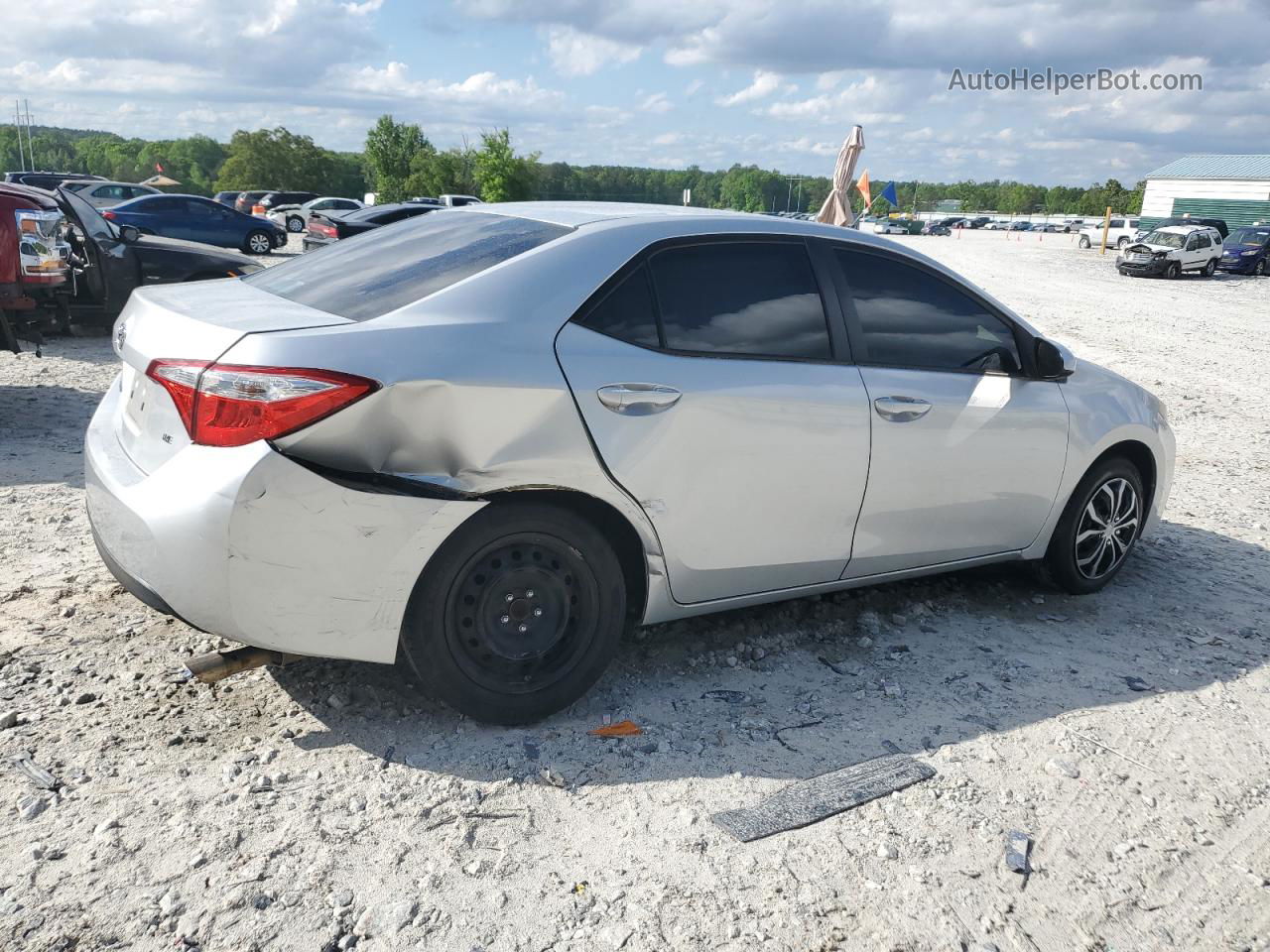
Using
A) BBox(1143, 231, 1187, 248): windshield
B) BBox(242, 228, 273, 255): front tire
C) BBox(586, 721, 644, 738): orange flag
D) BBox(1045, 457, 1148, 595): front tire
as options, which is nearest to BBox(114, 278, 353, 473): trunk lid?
BBox(586, 721, 644, 738): orange flag

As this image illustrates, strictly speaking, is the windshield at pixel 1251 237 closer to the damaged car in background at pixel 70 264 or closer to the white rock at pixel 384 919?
the damaged car in background at pixel 70 264

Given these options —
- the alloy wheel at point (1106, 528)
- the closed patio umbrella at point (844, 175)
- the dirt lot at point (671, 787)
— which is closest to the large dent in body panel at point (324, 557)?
the dirt lot at point (671, 787)

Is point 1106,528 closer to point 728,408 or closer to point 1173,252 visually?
point 728,408

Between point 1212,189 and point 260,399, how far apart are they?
257ft

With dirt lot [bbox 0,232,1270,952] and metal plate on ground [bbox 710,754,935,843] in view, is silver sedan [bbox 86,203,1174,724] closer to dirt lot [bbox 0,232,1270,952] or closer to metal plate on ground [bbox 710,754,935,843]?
dirt lot [bbox 0,232,1270,952]

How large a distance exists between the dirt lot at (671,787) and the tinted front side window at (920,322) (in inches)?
48.0

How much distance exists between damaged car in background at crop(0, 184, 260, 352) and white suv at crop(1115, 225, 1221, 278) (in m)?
28.2

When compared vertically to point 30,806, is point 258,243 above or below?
above

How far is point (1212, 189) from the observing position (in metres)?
68.1

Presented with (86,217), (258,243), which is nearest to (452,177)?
(258,243)

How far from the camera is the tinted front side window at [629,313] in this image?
344 centimetres

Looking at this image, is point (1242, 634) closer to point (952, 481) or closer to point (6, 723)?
point (952, 481)

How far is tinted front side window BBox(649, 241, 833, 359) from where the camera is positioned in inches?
143

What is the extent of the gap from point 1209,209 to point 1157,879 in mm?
73367
